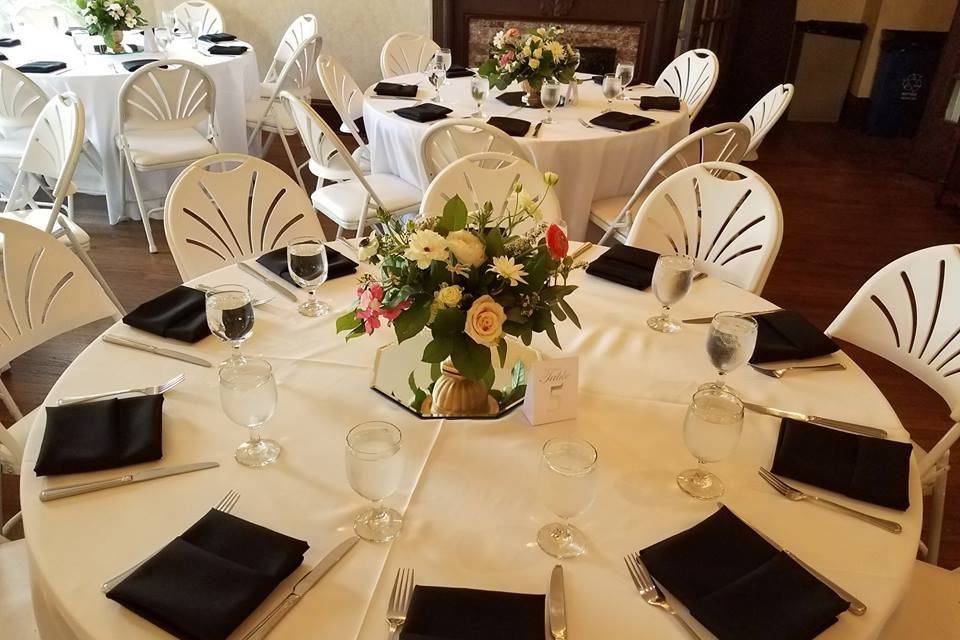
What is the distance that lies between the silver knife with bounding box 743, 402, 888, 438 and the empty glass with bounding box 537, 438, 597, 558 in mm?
497

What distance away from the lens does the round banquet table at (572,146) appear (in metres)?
3.19

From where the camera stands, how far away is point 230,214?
2.20 meters

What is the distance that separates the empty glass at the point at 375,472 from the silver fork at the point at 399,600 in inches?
3.0

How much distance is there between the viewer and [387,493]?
1.05 metres

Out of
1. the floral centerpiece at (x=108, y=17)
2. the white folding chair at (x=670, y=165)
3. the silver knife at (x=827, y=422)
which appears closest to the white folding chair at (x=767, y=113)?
the white folding chair at (x=670, y=165)

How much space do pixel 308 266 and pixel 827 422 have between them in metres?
1.11

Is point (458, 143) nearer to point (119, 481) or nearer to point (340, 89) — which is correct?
point (340, 89)

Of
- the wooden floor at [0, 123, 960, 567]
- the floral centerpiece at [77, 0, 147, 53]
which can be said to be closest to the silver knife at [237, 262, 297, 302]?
the wooden floor at [0, 123, 960, 567]

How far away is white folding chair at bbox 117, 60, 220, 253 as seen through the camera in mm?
3754

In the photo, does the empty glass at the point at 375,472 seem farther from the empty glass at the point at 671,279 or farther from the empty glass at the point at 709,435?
the empty glass at the point at 671,279

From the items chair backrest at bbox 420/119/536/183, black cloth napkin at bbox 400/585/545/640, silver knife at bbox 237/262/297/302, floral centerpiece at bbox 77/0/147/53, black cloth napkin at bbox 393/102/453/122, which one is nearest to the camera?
→ black cloth napkin at bbox 400/585/545/640

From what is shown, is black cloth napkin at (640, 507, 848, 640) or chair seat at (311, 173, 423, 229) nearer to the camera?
black cloth napkin at (640, 507, 848, 640)

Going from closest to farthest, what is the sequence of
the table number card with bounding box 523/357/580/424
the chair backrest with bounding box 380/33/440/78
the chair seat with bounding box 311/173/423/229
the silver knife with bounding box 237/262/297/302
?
1. the table number card with bounding box 523/357/580/424
2. the silver knife with bounding box 237/262/297/302
3. the chair seat with bounding box 311/173/423/229
4. the chair backrest with bounding box 380/33/440/78

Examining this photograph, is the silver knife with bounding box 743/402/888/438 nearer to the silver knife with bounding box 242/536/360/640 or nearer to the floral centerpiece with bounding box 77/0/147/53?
the silver knife with bounding box 242/536/360/640
